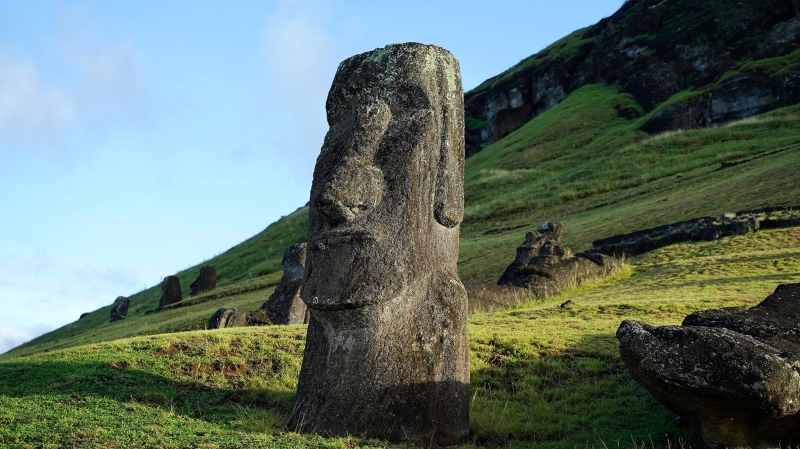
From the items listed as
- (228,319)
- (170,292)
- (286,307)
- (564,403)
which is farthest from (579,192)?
(564,403)

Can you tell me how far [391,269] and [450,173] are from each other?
1387mm

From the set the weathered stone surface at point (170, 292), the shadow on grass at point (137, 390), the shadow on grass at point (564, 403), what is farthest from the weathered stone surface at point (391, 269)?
the weathered stone surface at point (170, 292)

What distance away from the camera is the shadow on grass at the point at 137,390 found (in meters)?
9.98

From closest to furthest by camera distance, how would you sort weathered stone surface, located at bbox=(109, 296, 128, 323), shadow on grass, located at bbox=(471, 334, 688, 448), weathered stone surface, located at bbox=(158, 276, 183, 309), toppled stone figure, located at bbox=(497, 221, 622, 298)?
shadow on grass, located at bbox=(471, 334, 688, 448), toppled stone figure, located at bbox=(497, 221, 622, 298), weathered stone surface, located at bbox=(158, 276, 183, 309), weathered stone surface, located at bbox=(109, 296, 128, 323)

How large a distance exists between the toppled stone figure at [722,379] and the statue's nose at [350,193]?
290 centimetres

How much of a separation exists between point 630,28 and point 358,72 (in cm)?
9724

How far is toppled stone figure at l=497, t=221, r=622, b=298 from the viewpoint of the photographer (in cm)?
2370

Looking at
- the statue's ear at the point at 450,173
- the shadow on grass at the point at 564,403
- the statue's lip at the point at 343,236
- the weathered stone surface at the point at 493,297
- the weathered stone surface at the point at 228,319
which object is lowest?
the shadow on grass at the point at 564,403

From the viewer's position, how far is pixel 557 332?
1439 cm

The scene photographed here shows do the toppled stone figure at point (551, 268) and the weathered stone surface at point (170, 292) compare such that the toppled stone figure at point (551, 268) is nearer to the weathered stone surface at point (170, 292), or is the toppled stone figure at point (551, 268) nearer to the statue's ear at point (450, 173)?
the statue's ear at point (450, 173)

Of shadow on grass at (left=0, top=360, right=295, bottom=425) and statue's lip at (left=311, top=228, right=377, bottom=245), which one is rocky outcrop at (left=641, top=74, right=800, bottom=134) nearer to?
shadow on grass at (left=0, top=360, right=295, bottom=425)

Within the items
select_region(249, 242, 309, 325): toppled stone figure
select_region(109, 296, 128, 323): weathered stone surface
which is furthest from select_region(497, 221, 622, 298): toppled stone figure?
select_region(109, 296, 128, 323): weathered stone surface

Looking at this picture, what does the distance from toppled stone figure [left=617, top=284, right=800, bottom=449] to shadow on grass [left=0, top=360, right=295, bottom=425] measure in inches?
166

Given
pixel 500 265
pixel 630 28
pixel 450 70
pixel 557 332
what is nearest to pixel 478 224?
pixel 500 265
